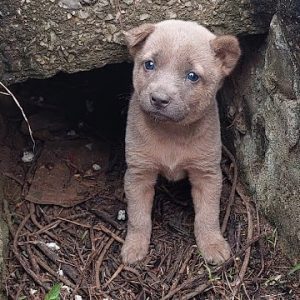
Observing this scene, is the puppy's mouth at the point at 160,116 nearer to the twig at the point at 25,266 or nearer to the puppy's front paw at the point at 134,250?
the puppy's front paw at the point at 134,250

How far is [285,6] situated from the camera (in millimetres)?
3709

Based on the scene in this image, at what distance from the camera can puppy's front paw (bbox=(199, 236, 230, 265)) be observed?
3965 millimetres

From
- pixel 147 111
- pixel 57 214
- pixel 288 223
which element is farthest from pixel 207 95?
pixel 57 214

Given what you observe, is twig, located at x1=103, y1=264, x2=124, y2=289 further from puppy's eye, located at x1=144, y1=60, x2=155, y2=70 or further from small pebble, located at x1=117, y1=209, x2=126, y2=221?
puppy's eye, located at x1=144, y1=60, x2=155, y2=70

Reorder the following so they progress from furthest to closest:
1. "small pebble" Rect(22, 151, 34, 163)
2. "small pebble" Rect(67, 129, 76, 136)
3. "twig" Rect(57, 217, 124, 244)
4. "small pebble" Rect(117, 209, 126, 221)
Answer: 1. "small pebble" Rect(67, 129, 76, 136)
2. "small pebble" Rect(22, 151, 34, 163)
3. "small pebble" Rect(117, 209, 126, 221)
4. "twig" Rect(57, 217, 124, 244)

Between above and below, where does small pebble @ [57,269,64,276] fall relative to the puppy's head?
below

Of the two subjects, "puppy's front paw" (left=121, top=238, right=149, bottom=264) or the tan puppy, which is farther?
"puppy's front paw" (left=121, top=238, right=149, bottom=264)

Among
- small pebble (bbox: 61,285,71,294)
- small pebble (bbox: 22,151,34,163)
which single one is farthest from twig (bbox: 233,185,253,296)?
small pebble (bbox: 22,151,34,163)

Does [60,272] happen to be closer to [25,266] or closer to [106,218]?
[25,266]

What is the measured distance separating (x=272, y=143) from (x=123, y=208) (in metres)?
0.99

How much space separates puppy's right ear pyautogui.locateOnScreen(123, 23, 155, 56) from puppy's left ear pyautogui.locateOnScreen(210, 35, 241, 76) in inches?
12.7

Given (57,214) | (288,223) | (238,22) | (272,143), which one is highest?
(238,22)

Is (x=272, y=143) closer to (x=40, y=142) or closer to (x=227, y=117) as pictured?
(x=227, y=117)

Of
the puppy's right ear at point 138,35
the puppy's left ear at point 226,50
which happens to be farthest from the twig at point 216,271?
the puppy's right ear at point 138,35
